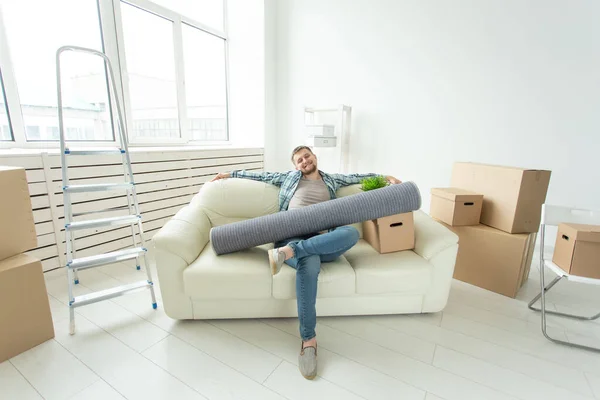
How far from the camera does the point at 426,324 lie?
1.72 m

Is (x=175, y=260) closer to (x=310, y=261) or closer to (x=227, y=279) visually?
(x=227, y=279)

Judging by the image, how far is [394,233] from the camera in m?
1.78

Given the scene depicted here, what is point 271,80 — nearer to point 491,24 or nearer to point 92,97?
point 92,97

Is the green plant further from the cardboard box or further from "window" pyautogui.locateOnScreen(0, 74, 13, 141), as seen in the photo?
"window" pyautogui.locateOnScreen(0, 74, 13, 141)

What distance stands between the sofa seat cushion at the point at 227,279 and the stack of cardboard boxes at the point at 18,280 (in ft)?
2.38

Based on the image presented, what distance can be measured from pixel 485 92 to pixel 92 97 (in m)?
3.65

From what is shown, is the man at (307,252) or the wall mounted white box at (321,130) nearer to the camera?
the man at (307,252)

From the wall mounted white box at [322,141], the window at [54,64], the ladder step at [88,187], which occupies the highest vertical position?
the window at [54,64]

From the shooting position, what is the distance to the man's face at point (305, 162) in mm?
2035

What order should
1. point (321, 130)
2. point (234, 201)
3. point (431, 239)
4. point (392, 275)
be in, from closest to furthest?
point (392, 275) → point (431, 239) → point (234, 201) → point (321, 130)

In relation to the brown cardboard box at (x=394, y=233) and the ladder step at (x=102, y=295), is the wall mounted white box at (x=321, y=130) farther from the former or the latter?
the ladder step at (x=102, y=295)

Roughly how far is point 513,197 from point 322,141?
1.90 meters

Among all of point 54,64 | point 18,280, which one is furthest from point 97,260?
point 54,64

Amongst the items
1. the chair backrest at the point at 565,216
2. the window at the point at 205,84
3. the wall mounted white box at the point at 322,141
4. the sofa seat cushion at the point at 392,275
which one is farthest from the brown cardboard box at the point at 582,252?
the window at the point at 205,84
